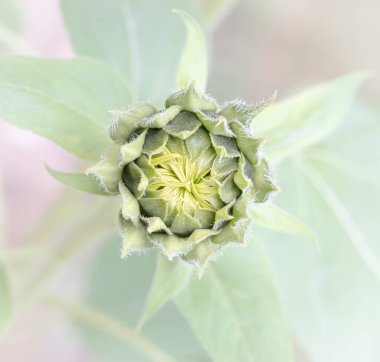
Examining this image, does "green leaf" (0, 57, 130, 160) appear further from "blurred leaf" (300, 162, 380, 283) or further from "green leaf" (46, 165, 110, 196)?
"blurred leaf" (300, 162, 380, 283)

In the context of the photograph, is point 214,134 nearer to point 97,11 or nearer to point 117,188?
point 117,188

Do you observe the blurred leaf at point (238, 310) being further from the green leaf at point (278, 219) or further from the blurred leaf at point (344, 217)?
the blurred leaf at point (344, 217)

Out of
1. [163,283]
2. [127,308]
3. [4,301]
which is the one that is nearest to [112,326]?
[127,308]

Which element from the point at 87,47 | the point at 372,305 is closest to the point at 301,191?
the point at 372,305

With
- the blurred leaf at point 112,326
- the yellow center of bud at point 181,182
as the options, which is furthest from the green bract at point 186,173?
the blurred leaf at point 112,326

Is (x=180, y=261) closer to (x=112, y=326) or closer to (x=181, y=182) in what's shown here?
(x=181, y=182)

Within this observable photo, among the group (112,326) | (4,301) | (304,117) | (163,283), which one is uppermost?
(304,117)
